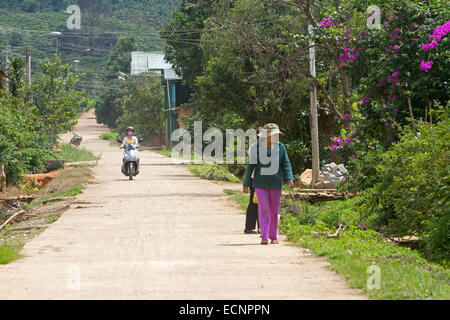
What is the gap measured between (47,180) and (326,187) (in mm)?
12631

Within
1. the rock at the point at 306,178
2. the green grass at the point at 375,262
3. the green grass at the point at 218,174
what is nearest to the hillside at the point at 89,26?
the green grass at the point at 218,174

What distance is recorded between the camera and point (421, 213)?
1223cm

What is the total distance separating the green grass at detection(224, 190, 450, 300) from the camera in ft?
24.1

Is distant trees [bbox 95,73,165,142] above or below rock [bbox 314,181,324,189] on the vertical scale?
above

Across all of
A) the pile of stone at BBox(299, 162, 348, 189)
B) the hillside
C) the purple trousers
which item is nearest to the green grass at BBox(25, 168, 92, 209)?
the pile of stone at BBox(299, 162, 348, 189)

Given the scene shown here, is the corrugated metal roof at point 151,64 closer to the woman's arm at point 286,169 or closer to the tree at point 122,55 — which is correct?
the tree at point 122,55

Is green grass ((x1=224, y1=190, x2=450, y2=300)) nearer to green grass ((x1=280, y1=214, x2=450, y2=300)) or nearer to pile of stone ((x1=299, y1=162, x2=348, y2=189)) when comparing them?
green grass ((x1=280, y1=214, x2=450, y2=300))

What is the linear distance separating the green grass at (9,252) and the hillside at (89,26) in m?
94.2

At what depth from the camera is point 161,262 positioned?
966 cm

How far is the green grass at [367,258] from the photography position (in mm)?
7348

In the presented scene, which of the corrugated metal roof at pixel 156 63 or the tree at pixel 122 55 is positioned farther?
the tree at pixel 122 55

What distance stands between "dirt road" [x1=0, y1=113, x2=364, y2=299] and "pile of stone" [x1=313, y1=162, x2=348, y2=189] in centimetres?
512

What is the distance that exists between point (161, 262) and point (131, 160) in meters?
17.3
